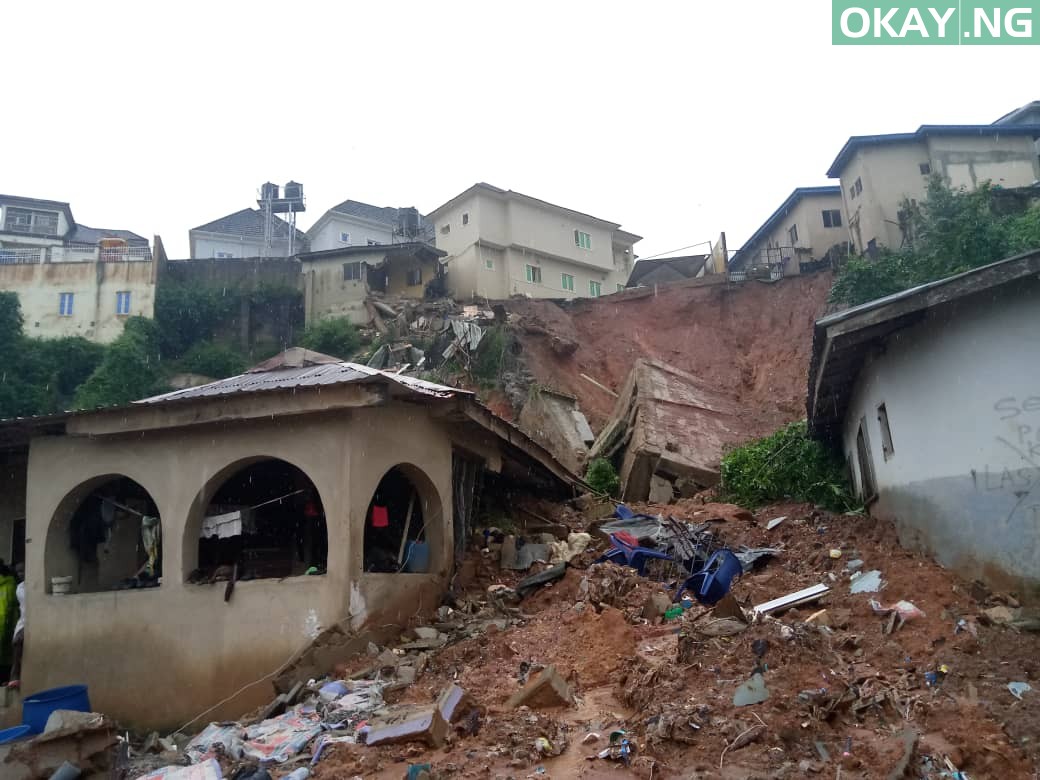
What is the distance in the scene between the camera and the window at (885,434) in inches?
436

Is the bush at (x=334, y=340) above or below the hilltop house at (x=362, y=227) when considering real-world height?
below

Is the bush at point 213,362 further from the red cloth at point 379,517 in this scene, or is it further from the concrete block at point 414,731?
the concrete block at point 414,731

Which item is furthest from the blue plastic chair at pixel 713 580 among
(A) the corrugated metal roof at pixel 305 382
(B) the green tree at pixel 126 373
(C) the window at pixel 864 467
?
(B) the green tree at pixel 126 373

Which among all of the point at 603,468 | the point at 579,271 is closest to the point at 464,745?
the point at 603,468

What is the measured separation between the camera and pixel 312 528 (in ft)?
42.9

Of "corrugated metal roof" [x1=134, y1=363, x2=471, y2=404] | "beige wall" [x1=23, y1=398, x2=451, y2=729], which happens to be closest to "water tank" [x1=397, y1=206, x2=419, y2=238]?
"corrugated metal roof" [x1=134, y1=363, x2=471, y2=404]

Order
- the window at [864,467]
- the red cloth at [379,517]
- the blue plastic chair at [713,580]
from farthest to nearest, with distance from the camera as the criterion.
→ 1. the window at [864,467]
2. the red cloth at [379,517]
3. the blue plastic chair at [713,580]

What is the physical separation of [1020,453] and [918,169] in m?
28.5

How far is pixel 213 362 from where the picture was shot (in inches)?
1438

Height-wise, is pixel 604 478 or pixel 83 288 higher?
pixel 83 288

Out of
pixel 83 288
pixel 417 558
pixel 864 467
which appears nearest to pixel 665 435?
pixel 864 467

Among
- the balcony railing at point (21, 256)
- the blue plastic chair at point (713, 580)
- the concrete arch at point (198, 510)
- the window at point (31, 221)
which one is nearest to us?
the concrete arch at point (198, 510)

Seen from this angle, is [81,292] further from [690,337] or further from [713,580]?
[713,580]

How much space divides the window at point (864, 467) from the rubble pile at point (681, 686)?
106cm
